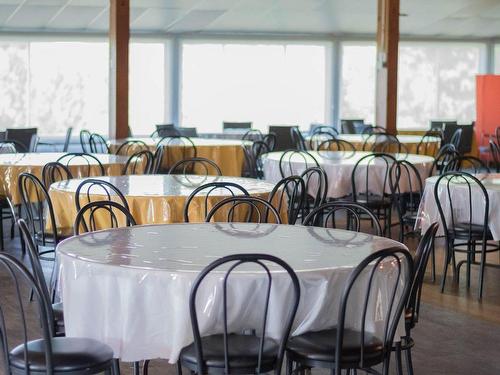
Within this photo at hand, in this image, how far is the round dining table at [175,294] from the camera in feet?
9.55

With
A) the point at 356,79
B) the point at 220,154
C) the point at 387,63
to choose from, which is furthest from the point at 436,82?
the point at 220,154

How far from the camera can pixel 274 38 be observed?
15.6 meters

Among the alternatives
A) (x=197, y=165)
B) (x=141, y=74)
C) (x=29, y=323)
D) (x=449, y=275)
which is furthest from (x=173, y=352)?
(x=141, y=74)

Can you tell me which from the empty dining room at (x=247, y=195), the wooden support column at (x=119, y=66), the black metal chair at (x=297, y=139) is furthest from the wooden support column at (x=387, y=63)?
the wooden support column at (x=119, y=66)

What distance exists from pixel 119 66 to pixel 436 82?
8562 millimetres

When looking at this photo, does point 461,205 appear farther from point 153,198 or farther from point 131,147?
point 131,147

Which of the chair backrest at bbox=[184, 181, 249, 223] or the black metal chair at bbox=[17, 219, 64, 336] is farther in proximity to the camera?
the chair backrest at bbox=[184, 181, 249, 223]

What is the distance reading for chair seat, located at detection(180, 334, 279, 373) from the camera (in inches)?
113

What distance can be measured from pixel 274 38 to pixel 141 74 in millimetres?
2308

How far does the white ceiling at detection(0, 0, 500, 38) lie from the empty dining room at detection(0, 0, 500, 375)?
0.06 m

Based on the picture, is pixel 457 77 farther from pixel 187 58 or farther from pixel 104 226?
pixel 104 226

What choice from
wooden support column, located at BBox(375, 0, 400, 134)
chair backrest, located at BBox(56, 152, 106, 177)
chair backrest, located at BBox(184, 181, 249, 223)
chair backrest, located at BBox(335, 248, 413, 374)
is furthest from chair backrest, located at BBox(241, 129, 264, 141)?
chair backrest, located at BBox(335, 248, 413, 374)

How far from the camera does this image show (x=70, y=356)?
290 cm

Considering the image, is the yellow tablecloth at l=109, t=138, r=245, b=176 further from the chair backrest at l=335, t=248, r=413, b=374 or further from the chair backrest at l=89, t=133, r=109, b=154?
the chair backrest at l=335, t=248, r=413, b=374
